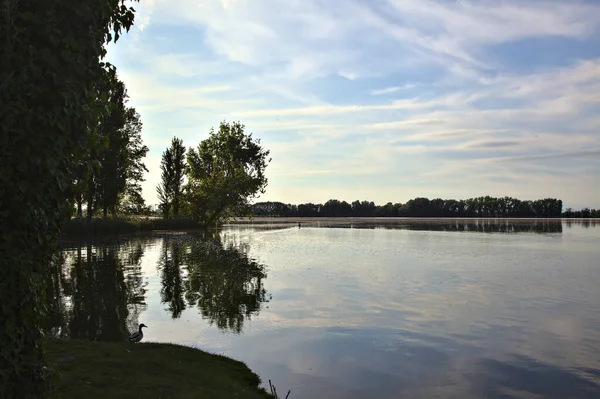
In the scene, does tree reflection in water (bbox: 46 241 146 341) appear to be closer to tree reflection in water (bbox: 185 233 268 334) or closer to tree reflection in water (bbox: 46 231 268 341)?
tree reflection in water (bbox: 46 231 268 341)

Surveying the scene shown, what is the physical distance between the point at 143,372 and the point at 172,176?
340 feet

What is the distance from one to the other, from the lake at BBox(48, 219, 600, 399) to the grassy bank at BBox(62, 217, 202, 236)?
27.0 meters

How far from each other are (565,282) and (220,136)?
9001 cm

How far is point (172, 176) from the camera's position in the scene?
10956cm

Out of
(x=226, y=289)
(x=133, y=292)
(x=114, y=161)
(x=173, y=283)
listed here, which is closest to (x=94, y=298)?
(x=133, y=292)

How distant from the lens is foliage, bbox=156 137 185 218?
109312mm

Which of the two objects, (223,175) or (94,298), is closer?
(94,298)

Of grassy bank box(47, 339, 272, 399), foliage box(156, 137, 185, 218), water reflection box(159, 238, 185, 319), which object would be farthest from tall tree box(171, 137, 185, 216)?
grassy bank box(47, 339, 272, 399)

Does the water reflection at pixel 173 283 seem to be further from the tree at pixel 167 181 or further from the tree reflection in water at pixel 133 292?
the tree at pixel 167 181

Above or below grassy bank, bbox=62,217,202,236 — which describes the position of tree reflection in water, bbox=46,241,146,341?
below

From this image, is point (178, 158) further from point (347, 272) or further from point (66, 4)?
point (66, 4)

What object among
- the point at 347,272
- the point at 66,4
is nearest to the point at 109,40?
the point at 66,4

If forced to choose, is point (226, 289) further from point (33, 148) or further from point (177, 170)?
point (177, 170)

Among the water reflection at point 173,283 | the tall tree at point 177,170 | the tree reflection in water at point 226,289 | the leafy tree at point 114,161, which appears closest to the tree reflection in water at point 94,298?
the water reflection at point 173,283
